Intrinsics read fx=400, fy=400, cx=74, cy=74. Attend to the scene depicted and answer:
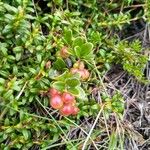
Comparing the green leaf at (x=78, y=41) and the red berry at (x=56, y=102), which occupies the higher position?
the green leaf at (x=78, y=41)

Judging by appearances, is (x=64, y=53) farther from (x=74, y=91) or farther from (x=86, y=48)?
(x=74, y=91)

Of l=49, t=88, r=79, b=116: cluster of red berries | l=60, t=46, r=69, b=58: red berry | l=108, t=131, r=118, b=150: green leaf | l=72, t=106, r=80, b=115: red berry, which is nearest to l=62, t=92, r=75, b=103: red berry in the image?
l=49, t=88, r=79, b=116: cluster of red berries

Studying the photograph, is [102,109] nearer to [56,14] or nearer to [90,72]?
[90,72]

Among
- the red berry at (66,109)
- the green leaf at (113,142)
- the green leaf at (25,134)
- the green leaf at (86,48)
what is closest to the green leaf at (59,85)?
the red berry at (66,109)

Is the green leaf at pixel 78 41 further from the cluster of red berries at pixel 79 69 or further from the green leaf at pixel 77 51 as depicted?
the cluster of red berries at pixel 79 69

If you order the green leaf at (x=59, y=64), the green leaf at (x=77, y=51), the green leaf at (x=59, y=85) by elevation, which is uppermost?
the green leaf at (x=77, y=51)

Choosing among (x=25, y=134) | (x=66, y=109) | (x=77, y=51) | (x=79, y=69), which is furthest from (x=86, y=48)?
(x=25, y=134)

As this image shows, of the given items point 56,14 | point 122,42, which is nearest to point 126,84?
point 122,42
